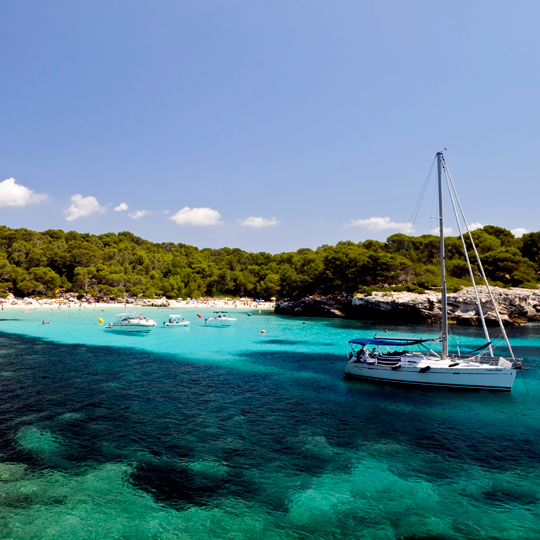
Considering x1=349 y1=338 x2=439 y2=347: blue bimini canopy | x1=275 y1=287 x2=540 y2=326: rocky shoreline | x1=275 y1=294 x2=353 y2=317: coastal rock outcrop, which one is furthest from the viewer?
x1=275 y1=294 x2=353 y2=317: coastal rock outcrop

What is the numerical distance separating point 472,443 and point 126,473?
1699cm

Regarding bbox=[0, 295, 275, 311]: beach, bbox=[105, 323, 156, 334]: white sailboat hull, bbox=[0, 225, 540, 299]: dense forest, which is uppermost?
bbox=[0, 225, 540, 299]: dense forest

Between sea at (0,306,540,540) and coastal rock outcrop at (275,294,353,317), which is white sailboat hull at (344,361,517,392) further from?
coastal rock outcrop at (275,294,353,317)

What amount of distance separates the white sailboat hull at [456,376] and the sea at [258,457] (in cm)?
73

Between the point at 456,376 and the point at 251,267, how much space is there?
131615mm

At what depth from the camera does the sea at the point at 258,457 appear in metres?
12.0

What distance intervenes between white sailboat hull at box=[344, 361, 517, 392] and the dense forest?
5436cm

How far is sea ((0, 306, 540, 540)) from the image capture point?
39.2 ft

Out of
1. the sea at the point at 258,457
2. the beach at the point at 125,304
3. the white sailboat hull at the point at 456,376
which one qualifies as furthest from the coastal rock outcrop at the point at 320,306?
Answer: the white sailboat hull at the point at 456,376

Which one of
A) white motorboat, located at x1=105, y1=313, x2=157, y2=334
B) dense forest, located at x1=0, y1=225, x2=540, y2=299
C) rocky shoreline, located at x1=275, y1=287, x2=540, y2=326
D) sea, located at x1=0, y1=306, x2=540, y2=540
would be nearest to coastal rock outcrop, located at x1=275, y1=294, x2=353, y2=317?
dense forest, located at x1=0, y1=225, x2=540, y2=299

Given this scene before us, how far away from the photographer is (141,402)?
24.1 metres

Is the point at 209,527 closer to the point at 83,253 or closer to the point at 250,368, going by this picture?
the point at 250,368

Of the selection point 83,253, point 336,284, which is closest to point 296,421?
point 336,284

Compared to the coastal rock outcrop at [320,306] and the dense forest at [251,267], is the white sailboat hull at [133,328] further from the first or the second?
the dense forest at [251,267]
